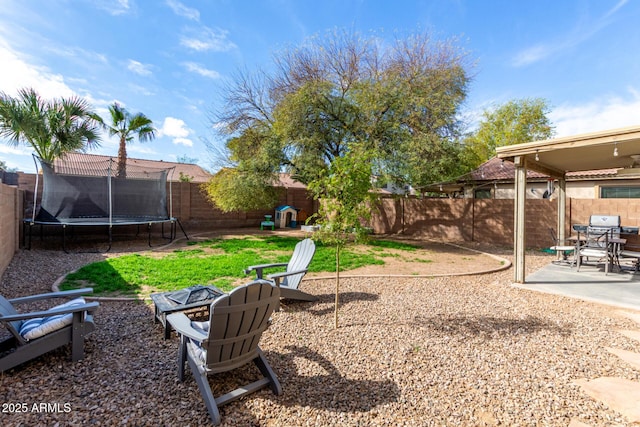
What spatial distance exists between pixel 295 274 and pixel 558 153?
16.7 feet

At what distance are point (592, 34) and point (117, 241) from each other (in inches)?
632

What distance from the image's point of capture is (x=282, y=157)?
9945 millimetres

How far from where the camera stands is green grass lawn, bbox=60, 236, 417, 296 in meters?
4.81

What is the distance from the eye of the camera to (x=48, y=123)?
884cm

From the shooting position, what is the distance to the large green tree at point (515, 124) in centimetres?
2239

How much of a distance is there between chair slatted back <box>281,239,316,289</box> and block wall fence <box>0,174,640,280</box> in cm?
321

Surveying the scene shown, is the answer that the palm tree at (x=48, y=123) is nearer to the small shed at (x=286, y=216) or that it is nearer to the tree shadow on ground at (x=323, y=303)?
the small shed at (x=286, y=216)

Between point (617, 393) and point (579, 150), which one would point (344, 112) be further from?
point (617, 393)

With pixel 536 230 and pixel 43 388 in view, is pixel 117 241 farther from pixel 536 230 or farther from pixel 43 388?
pixel 536 230

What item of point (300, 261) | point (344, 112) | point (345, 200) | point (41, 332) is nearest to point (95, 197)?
point (344, 112)

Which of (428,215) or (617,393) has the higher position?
(428,215)

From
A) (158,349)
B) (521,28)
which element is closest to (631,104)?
(521,28)

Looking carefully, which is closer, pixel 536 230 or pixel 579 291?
pixel 579 291

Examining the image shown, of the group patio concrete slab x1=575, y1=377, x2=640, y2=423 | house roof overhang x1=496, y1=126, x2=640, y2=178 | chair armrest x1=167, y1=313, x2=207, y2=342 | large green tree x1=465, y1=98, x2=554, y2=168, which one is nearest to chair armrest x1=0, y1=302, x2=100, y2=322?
chair armrest x1=167, y1=313, x2=207, y2=342
